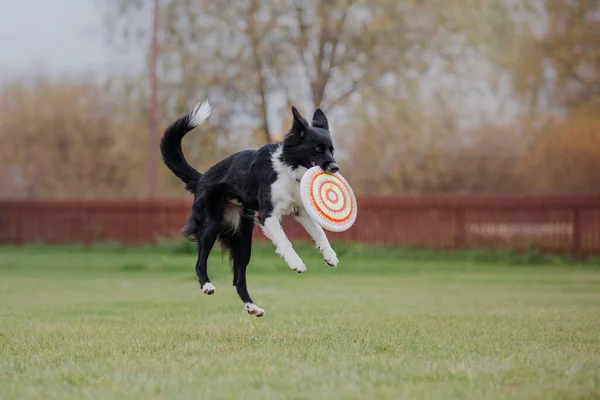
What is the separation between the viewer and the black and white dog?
8695 mm

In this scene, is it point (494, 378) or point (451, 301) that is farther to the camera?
point (451, 301)

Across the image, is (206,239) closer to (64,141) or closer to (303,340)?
(303,340)

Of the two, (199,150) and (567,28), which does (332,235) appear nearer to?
(199,150)

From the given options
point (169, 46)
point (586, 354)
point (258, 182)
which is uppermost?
point (169, 46)

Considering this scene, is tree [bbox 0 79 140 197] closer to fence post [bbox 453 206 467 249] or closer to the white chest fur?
fence post [bbox 453 206 467 249]

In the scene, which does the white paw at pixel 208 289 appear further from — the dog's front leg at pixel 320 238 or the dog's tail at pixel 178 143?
the dog's tail at pixel 178 143

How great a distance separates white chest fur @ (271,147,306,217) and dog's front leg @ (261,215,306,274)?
0.11 meters

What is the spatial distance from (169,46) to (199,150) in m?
3.43

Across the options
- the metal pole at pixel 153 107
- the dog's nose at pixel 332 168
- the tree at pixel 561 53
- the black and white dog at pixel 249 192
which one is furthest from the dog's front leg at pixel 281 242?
the tree at pixel 561 53

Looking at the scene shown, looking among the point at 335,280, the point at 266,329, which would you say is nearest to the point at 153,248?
the point at 335,280

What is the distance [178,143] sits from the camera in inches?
392

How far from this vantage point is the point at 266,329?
8.98 m

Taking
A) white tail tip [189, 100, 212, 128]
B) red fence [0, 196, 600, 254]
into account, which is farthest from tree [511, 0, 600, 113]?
white tail tip [189, 100, 212, 128]

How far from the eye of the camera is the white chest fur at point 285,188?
8719mm
